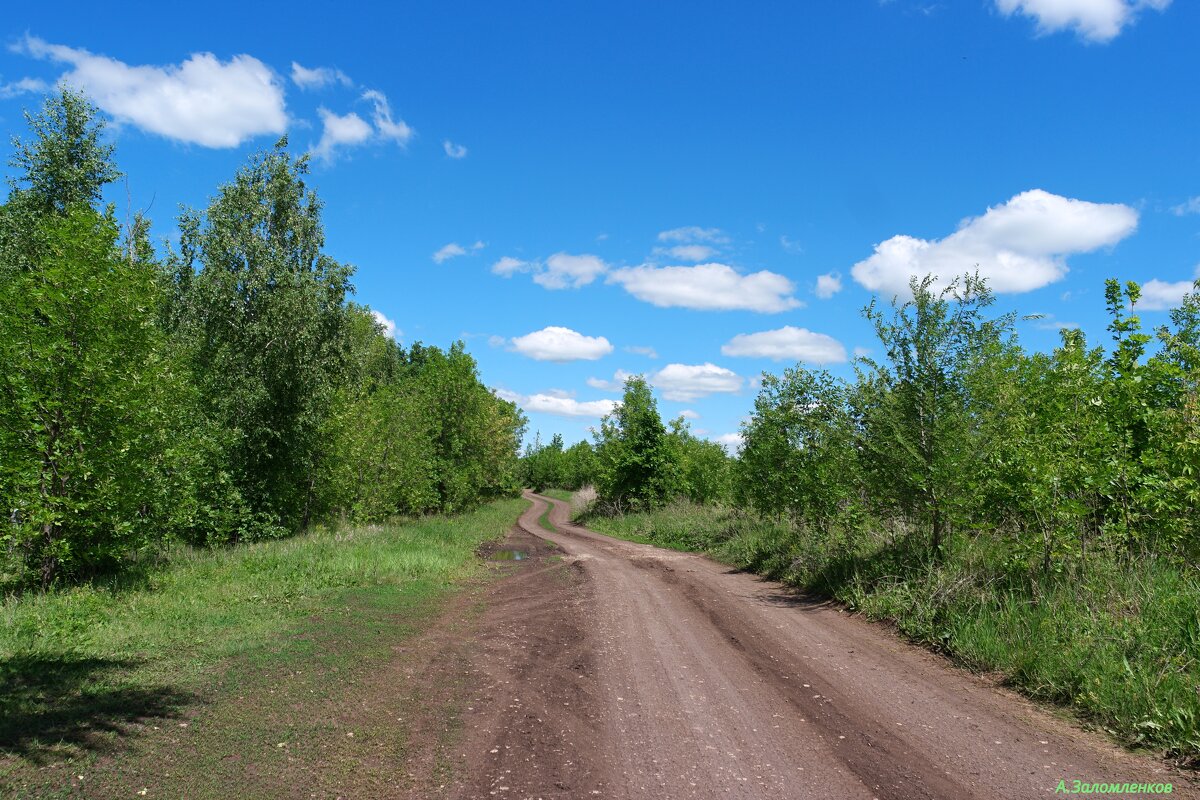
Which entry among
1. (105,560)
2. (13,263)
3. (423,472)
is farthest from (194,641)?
(423,472)

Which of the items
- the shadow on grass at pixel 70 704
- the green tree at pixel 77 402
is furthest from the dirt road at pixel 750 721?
the green tree at pixel 77 402

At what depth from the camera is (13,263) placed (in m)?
17.1

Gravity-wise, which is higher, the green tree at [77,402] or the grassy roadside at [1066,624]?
the green tree at [77,402]

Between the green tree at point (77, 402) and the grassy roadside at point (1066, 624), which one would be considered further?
the green tree at point (77, 402)

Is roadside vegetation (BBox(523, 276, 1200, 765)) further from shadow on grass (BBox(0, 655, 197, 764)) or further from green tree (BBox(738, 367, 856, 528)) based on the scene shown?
shadow on grass (BBox(0, 655, 197, 764))

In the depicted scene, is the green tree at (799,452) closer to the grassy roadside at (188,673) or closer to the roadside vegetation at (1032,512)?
the roadside vegetation at (1032,512)

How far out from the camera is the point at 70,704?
5477 millimetres

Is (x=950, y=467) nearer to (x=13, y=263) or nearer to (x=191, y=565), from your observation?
(x=191, y=565)

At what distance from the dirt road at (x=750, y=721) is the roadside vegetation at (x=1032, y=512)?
0.65 meters

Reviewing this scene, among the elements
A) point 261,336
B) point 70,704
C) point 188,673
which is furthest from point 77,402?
point 261,336

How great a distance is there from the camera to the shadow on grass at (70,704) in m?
4.74

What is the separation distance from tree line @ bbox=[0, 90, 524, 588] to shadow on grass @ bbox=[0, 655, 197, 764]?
505 centimetres

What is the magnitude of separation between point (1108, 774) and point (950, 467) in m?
5.88

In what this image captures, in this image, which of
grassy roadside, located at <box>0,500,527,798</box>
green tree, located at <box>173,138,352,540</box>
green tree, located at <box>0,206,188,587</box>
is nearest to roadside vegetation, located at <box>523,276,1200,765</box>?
grassy roadside, located at <box>0,500,527,798</box>
